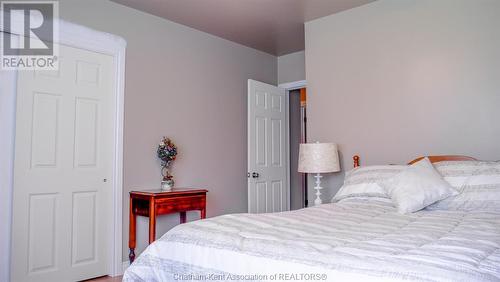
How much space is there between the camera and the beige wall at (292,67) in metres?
5.02

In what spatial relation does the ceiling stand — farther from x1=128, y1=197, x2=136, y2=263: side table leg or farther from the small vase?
x1=128, y1=197, x2=136, y2=263: side table leg

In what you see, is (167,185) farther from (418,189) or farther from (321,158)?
(418,189)

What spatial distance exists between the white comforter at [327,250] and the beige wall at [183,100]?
1984 mm

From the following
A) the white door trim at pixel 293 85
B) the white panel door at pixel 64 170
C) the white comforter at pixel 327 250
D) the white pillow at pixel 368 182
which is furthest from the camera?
the white door trim at pixel 293 85

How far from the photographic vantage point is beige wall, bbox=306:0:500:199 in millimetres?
A: 2986

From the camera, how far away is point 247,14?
12.4ft

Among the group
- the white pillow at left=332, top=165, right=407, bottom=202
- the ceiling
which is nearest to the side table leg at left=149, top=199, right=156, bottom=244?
the white pillow at left=332, top=165, right=407, bottom=202

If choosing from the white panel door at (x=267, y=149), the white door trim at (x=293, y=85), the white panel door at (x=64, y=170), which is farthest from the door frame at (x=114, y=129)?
the white door trim at (x=293, y=85)

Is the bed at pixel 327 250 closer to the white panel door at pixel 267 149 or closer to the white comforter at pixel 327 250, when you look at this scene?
the white comforter at pixel 327 250

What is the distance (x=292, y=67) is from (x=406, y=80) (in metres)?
2.03

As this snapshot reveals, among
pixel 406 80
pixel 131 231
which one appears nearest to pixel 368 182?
pixel 406 80

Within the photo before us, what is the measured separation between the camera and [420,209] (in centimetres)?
242

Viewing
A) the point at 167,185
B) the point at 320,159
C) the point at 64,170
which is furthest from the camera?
the point at 167,185

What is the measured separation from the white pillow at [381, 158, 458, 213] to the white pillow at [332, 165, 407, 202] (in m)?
0.16
